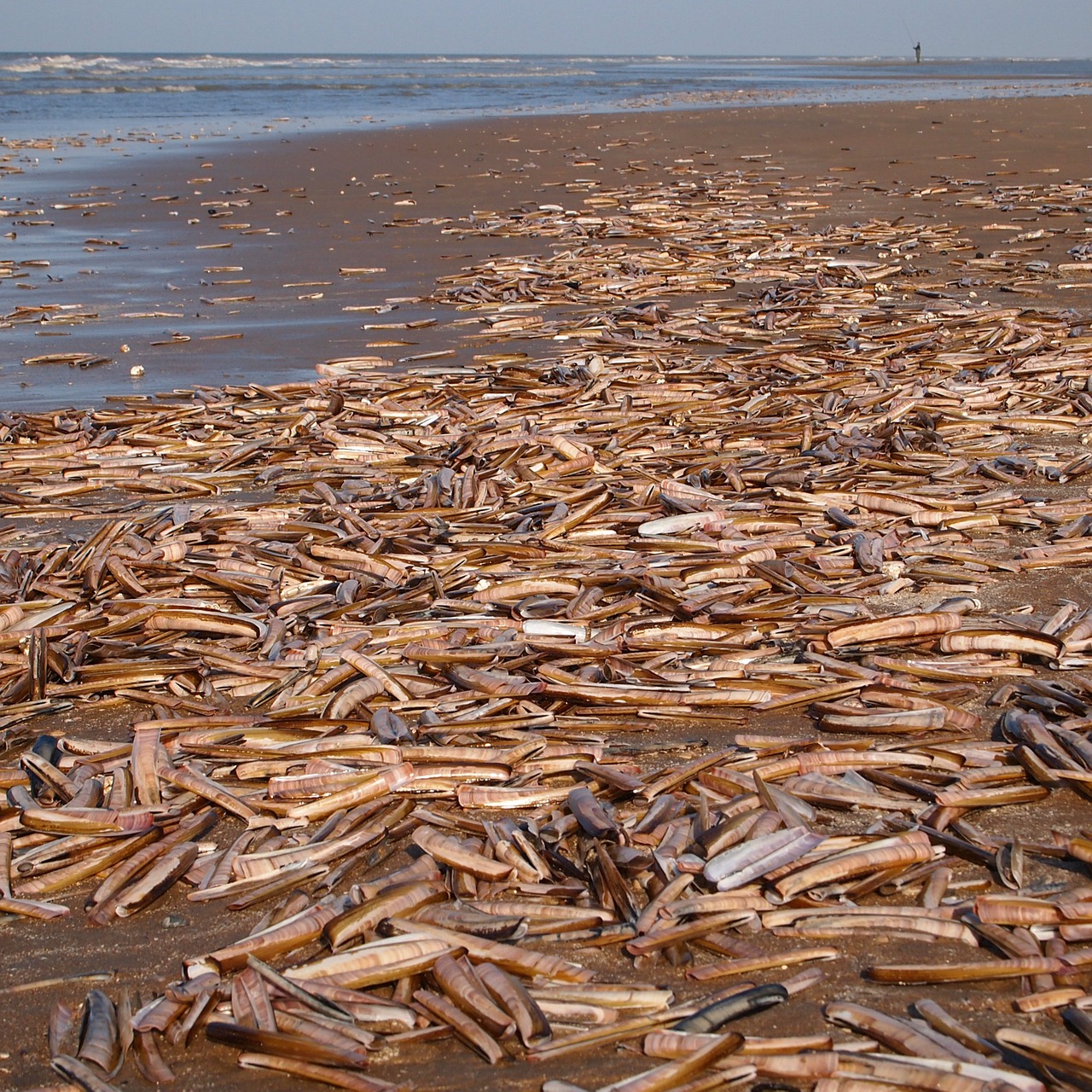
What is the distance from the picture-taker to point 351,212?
52.1 ft

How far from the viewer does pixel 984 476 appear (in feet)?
16.9

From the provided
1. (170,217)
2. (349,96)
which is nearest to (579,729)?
(170,217)

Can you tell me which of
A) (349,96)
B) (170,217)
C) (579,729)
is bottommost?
(579,729)

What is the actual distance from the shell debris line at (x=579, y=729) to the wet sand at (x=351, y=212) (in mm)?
2428

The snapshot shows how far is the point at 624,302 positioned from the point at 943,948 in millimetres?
7528

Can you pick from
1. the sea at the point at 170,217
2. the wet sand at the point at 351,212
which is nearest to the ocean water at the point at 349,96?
the sea at the point at 170,217

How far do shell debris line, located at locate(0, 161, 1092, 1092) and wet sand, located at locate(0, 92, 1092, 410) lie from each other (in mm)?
2428

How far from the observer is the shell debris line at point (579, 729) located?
7.29 ft

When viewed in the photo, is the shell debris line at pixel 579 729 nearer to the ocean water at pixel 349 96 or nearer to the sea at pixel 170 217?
the sea at pixel 170 217

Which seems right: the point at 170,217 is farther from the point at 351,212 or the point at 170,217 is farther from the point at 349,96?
the point at 349,96

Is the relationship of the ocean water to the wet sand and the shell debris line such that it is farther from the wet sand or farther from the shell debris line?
the shell debris line

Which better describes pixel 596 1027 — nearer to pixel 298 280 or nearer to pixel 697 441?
pixel 697 441

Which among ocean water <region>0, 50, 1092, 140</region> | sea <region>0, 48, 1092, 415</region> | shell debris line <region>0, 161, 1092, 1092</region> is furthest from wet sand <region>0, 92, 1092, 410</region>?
ocean water <region>0, 50, 1092, 140</region>

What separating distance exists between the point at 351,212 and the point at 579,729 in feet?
45.4
